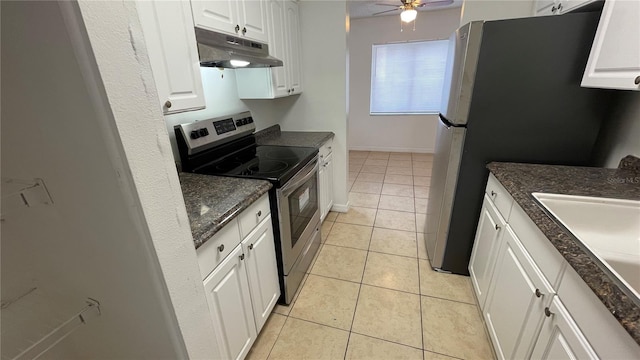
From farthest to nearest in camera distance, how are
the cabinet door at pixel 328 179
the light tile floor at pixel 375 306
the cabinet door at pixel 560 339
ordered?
1. the cabinet door at pixel 328 179
2. the light tile floor at pixel 375 306
3. the cabinet door at pixel 560 339

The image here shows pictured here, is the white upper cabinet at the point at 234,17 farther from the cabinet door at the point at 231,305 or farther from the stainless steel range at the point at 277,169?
the cabinet door at the point at 231,305

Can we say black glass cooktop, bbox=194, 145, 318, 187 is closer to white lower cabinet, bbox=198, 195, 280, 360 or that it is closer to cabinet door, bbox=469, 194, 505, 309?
white lower cabinet, bbox=198, 195, 280, 360

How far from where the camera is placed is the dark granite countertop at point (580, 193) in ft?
2.15

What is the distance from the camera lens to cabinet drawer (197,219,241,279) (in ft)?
3.38

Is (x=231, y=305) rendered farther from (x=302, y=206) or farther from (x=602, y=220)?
(x=602, y=220)

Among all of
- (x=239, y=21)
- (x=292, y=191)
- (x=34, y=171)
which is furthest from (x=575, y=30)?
(x=34, y=171)

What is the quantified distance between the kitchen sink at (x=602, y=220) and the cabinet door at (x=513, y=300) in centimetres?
22

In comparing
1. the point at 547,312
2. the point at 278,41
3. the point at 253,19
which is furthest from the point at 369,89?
the point at 547,312

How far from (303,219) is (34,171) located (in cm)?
148

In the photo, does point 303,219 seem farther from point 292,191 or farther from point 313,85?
point 313,85

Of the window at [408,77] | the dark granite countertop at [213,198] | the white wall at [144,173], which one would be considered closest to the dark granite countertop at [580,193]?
the white wall at [144,173]

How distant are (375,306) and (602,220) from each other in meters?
1.27

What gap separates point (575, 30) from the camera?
52.7 inches

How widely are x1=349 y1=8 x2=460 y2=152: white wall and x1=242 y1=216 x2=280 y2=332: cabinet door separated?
166 inches
